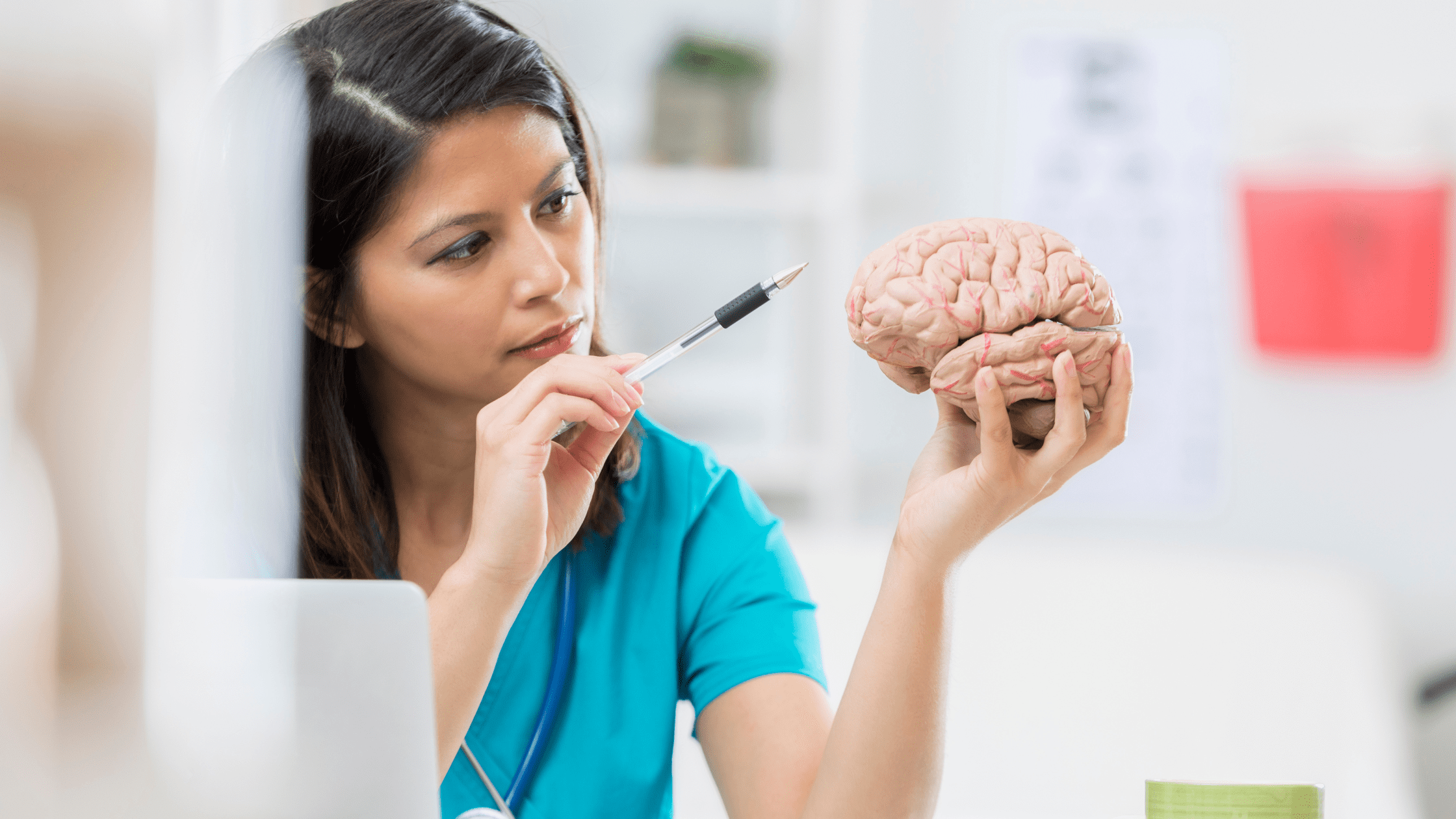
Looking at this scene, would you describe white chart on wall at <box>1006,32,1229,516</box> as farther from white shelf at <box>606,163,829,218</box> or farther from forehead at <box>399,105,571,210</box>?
forehead at <box>399,105,571,210</box>

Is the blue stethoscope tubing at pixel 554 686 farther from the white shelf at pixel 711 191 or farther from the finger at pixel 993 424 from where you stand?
the white shelf at pixel 711 191

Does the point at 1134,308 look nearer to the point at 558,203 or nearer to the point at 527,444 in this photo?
the point at 558,203

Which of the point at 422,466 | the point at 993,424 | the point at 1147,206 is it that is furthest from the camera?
the point at 1147,206

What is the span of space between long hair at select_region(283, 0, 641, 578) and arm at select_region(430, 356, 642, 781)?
24cm

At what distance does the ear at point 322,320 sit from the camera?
103 cm

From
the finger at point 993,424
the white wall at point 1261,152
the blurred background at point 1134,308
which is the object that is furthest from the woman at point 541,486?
the white wall at point 1261,152

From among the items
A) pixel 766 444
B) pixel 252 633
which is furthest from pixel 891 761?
pixel 766 444

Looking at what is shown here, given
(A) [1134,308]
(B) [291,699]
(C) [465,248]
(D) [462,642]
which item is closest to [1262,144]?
(A) [1134,308]

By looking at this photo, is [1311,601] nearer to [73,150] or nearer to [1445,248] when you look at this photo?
[1445,248]

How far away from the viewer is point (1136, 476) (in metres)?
2.42

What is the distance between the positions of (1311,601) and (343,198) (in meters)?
1.79

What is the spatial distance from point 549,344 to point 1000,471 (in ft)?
A: 1.30

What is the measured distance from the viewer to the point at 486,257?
937 mm

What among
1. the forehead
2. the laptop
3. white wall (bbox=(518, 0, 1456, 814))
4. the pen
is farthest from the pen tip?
white wall (bbox=(518, 0, 1456, 814))
